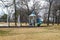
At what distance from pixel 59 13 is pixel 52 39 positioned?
34042mm

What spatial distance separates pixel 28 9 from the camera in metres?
42.7

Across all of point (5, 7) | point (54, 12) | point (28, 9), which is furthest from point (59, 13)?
point (5, 7)

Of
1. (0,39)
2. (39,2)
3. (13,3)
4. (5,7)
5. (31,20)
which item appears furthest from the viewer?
(39,2)

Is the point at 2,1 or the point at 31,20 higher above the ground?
the point at 2,1

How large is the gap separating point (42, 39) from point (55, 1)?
2880 centimetres

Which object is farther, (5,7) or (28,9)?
(28,9)

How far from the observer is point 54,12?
46.1 meters

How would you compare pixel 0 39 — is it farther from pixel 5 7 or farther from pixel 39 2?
pixel 39 2

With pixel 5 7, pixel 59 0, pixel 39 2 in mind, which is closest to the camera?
pixel 5 7

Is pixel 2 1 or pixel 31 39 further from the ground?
pixel 2 1

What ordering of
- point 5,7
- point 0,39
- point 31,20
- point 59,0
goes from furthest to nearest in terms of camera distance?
1. point 59,0
2. point 5,7
3. point 31,20
4. point 0,39

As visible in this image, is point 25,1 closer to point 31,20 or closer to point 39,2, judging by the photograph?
point 39,2

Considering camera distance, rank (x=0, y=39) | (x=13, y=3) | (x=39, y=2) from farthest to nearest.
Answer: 1. (x=39, y=2)
2. (x=13, y=3)
3. (x=0, y=39)

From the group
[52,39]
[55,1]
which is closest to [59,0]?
[55,1]
